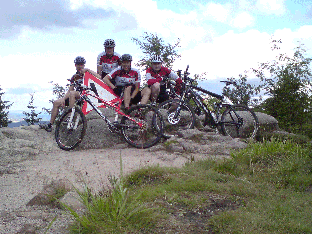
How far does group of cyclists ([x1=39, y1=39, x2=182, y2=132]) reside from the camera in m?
8.62

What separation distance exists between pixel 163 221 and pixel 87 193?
0.84m

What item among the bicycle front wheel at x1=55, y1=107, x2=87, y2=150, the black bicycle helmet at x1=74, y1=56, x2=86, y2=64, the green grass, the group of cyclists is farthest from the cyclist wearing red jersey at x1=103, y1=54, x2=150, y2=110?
the green grass

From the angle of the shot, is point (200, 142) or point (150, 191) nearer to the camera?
point (150, 191)

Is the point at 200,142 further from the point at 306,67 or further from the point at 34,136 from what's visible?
the point at 306,67

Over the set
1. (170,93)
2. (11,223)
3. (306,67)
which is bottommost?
(11,223)

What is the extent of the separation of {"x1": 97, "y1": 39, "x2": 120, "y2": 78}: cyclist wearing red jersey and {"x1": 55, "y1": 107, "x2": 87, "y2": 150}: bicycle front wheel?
6.05ft

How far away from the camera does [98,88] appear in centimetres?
894

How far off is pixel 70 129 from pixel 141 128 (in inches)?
64.0

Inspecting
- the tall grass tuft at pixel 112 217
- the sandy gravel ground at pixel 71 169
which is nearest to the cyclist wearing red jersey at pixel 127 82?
the sandy gravel ground at pixel 71 169

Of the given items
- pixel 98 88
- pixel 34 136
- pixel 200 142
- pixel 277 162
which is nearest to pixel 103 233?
pixel 277 162

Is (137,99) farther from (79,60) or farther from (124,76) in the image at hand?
(79,60)

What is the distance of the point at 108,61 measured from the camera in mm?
9594

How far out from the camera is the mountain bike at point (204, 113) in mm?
8844

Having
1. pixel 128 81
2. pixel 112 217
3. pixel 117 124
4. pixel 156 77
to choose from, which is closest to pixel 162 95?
pixel 156 77
